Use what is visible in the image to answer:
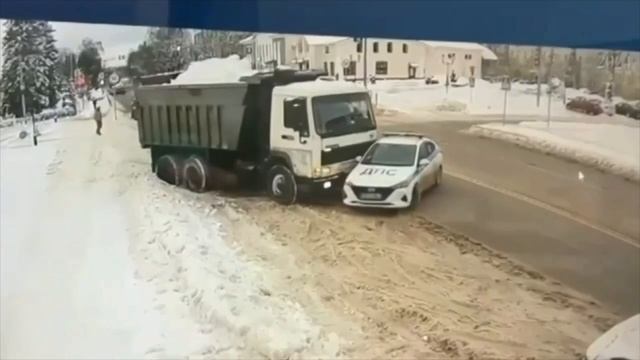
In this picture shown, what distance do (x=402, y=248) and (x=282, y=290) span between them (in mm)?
224

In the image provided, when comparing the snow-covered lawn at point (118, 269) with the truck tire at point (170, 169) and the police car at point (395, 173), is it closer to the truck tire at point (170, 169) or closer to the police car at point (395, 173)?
the truck tire at point (170, 169)

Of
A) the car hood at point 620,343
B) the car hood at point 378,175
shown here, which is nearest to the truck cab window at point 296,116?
the car hood at point 378,175

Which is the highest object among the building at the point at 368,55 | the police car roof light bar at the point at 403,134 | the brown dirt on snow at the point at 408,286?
the building at the point at 368,55

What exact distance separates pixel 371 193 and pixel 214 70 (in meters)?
0.34

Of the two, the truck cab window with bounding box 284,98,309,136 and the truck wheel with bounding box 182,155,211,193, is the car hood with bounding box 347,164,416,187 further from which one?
the truck wheel with bounding box 182,155,211,193

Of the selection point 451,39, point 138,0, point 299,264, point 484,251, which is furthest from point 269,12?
point 484,251

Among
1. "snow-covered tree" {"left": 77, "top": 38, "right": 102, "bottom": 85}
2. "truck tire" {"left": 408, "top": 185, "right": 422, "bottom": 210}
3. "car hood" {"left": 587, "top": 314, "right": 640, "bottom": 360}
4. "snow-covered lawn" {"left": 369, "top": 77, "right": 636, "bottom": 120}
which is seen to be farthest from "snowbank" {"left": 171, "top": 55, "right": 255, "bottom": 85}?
"car hood" {"left": 587, "top": 314, "right": 640, "bottom": 360}

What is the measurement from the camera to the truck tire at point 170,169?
1275mm

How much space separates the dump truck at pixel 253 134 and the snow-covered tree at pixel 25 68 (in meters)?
0.16

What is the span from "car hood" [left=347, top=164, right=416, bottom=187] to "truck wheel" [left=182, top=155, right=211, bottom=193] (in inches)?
9.8

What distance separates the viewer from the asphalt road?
1.34 meters

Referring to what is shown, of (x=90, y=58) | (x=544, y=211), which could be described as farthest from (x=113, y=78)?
(x=544, y=211)

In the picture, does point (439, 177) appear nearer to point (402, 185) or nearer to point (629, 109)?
point (402, 185)

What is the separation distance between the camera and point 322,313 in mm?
1276
